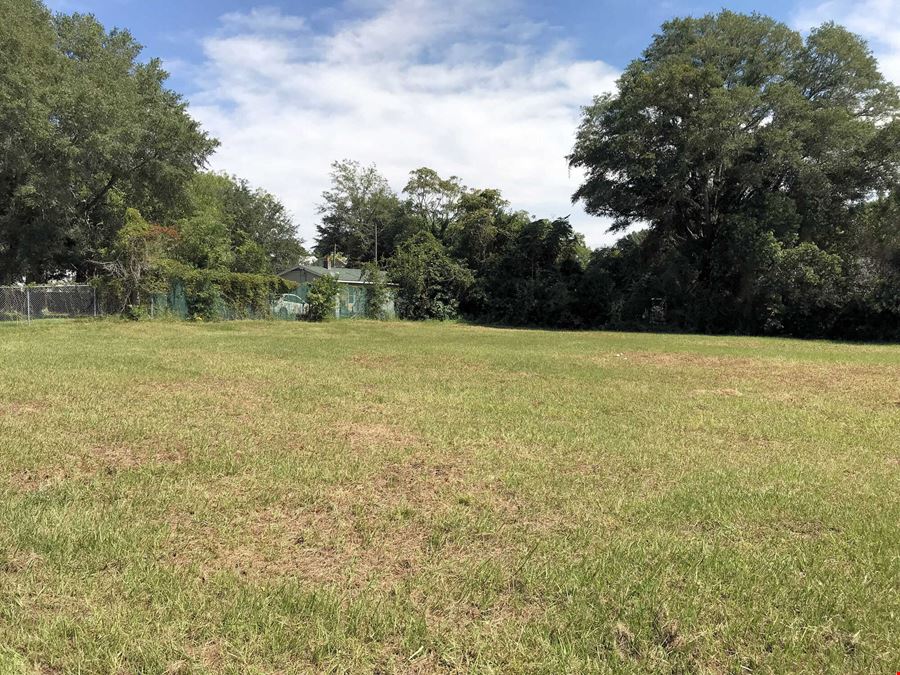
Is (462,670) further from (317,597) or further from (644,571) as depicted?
(644,571)

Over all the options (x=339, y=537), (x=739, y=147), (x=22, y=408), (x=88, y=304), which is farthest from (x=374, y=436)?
(x=739, y=147)

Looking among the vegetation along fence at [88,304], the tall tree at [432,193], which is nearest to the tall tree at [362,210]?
the tall tree at [432,193]

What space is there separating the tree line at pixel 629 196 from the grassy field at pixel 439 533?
18.2m

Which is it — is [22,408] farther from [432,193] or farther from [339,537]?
[432,193]

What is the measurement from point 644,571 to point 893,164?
2686cm

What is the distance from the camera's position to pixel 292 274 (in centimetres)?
4666

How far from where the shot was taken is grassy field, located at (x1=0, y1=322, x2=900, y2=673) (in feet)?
7.16

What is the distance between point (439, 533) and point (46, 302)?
23.0m

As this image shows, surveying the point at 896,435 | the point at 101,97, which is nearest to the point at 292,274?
the point at 101,97

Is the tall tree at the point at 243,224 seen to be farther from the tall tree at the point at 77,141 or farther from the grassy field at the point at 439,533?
the grassy field at the point at 439,533

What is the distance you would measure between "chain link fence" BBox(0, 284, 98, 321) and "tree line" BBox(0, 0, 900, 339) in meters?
1.29

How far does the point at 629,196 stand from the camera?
26.0m

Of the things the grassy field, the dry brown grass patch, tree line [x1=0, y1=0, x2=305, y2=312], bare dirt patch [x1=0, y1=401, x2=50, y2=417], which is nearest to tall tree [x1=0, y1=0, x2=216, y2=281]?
tree line [x1=0, y1=0, x2=305, y2=312]

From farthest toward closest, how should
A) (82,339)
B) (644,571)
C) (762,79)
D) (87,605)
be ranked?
(762,79)
(82,339)
(644,571)
(87,605)
